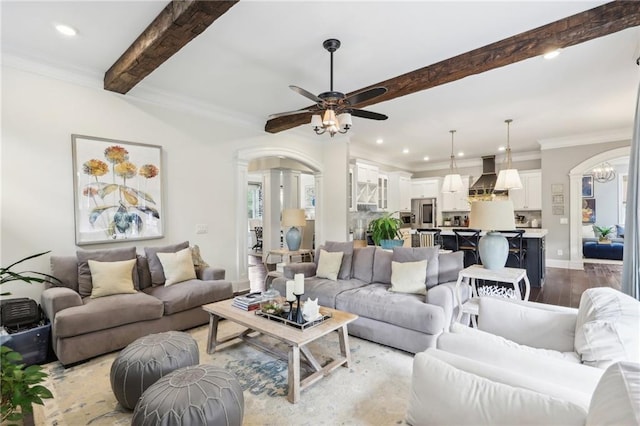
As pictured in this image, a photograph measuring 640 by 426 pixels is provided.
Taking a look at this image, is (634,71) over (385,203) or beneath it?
over

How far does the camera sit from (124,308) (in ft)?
9.53

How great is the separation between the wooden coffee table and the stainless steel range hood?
7.01 meters

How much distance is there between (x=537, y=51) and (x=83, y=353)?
188 inches

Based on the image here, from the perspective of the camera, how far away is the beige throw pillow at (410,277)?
3.34 meters

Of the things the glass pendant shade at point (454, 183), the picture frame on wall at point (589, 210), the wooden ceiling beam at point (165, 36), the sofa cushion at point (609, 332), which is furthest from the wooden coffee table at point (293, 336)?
the picture frame on wall at point (589, 210)

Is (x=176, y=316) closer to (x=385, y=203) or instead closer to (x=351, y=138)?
(x=351, y=138)

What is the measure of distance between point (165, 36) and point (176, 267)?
8.01 feet

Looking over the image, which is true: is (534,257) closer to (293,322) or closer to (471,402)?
(293,322)

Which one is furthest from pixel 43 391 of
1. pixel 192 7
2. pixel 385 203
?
pixel 385 203

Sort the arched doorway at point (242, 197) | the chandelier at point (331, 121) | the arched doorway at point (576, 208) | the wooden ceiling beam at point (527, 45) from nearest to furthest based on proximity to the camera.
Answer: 1. the wooden ceiling beam at point (527, 45)
2. the chandelier at point (331, 121)
3. the arched doorway at point (242, 197)
4. the arched doorway at point (576, 208)

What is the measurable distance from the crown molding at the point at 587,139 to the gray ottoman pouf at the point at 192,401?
26.0 feet

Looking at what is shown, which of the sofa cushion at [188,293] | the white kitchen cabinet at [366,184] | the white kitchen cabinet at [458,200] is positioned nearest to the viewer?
the sofa cushion at [188,293]

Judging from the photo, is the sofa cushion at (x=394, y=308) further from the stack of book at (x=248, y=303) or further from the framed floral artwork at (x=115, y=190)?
the framed floral artwork at (x=115, y=190)

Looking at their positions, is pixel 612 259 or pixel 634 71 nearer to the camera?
pixel 634 71
